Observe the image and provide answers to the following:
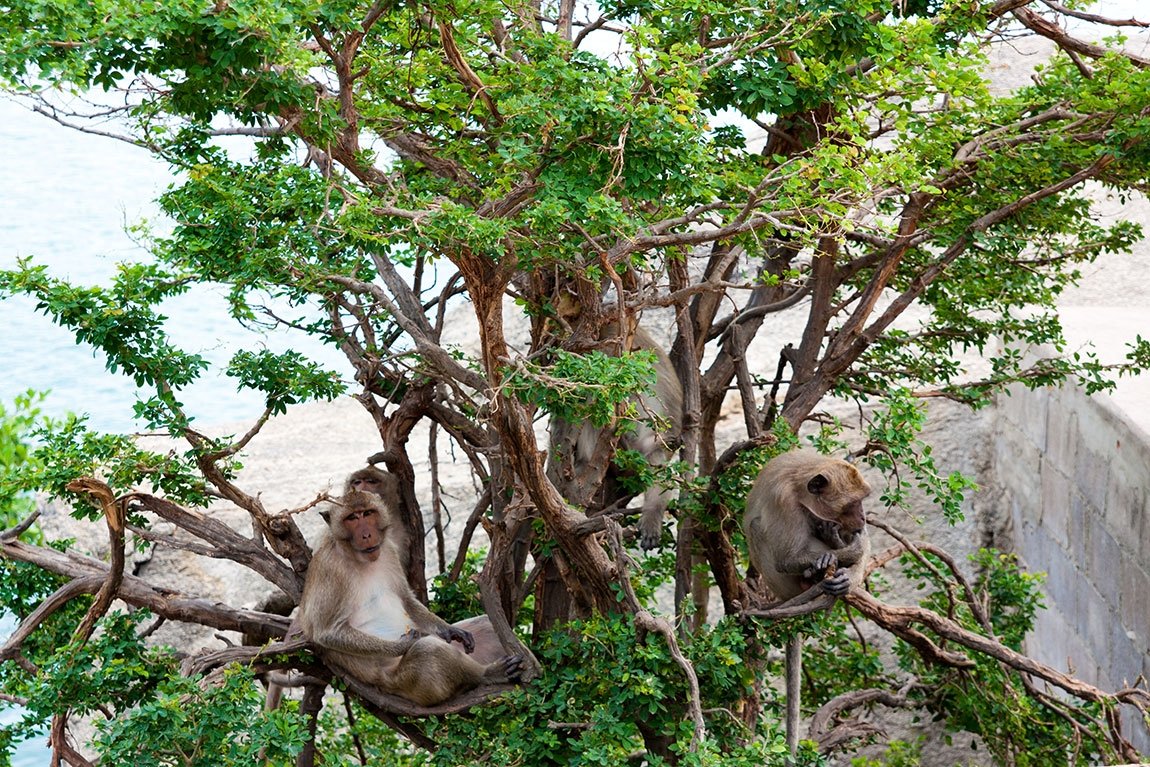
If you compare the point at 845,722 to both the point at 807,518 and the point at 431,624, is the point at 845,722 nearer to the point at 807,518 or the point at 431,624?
the point at 807,518

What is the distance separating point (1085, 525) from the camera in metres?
7.75

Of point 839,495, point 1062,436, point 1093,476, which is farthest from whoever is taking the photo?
point 1062,436

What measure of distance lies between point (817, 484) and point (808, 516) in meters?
0.15

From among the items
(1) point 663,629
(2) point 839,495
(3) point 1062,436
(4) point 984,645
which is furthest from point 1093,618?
(1) point 663,629

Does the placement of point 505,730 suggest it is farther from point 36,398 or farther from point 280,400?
point 36,398

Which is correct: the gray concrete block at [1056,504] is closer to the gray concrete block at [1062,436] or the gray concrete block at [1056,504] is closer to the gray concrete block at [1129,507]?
the gray concrete block at [1062,436]

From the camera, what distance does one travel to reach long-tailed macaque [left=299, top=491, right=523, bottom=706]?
5715 mm

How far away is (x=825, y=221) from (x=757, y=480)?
186 centimetres

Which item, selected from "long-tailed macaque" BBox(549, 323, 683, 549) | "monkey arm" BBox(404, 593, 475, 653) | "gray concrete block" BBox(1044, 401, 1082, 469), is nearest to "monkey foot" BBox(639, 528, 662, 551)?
"long-tailed macaque" BBox(549, 323, 683, 549)

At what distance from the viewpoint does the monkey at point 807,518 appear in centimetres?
557

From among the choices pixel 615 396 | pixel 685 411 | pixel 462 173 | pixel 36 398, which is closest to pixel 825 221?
pixel 615 396

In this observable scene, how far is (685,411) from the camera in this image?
6.21 metres

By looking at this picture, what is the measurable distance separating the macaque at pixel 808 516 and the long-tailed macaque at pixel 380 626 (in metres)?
1.26

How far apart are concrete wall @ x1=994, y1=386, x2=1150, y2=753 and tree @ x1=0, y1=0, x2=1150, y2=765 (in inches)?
28.0
